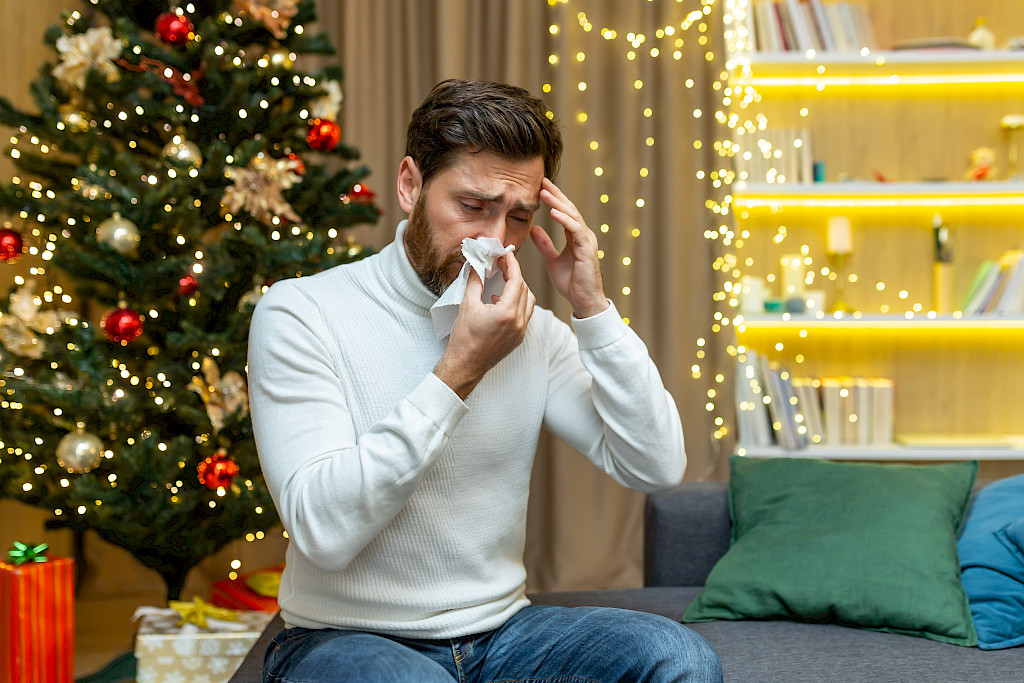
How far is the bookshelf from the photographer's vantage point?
10.6 ft

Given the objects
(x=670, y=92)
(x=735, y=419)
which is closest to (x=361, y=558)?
(x=735, y=419)

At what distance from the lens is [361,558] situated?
1316 mm

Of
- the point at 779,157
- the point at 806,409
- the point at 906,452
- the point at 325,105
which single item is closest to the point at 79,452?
the point at 325,105

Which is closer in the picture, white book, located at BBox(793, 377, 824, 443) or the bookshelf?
white book, located at BBox(793, 377, 824, 443)

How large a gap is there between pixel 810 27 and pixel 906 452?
1476 millimetres

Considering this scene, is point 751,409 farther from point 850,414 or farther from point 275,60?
point 275,60

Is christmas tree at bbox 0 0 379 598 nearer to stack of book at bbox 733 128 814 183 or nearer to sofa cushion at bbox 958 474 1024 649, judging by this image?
stack of book at bbox 733 128 814 183

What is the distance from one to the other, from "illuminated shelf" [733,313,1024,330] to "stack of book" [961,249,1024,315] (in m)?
0.05

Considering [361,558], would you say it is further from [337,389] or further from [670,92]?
A: [670,92]

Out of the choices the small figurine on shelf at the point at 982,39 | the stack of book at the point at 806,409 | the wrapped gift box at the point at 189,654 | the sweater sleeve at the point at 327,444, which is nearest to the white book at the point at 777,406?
the stack of book at the point at 806,409

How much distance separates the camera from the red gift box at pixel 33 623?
1.80 m

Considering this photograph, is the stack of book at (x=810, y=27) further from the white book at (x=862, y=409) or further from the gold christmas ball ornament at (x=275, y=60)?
the gold christmas ball ornament at (x=275, y=60)

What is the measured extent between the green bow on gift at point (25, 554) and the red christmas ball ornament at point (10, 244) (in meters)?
0.75

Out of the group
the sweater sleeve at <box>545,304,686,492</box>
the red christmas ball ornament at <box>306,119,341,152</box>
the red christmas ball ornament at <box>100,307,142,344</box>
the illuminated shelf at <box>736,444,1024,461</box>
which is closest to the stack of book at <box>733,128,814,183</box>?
the illuminated shelf at <box>736,444,1024,461</box>
